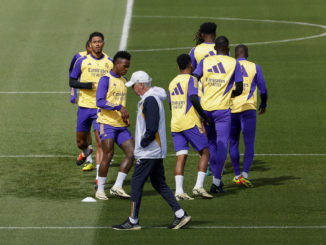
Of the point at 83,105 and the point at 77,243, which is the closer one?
the point at 77,243

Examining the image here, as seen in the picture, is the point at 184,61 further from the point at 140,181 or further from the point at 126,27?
the point at 126,27

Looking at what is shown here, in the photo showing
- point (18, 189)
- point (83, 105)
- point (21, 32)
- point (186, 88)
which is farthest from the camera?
point (21, 32)

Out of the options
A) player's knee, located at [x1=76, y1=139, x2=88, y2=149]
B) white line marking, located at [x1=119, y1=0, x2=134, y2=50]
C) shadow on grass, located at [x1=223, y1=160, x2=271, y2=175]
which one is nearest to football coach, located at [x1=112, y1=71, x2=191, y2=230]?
shadow on grass, located at [x1=223, y1=160, x2=271, y2=175]

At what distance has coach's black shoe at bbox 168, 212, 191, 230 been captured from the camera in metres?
12.6

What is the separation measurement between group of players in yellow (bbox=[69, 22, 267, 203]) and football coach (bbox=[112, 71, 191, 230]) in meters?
1.80

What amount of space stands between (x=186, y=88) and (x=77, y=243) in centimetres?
356

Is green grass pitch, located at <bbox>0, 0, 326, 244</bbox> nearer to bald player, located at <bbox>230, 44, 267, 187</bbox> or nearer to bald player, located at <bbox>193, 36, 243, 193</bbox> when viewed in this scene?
bald player, located at <bbox>230, 44, 267, 187</bbox>

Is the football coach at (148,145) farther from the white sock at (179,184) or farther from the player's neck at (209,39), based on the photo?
the player's neck at (209,39)

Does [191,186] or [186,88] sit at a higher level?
[186,88]

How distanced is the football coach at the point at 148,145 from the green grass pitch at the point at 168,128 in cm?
23

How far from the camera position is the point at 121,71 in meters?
14.7

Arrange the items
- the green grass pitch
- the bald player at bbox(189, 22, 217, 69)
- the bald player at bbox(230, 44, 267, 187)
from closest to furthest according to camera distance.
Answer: the green grass pitch, the bald player at bbox(230, 44, 267, 187), the bald player at bbox(189, 22, 217, 69)

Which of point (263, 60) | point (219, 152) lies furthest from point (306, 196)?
point (263, 60)

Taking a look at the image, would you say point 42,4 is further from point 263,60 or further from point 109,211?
point 109,211
